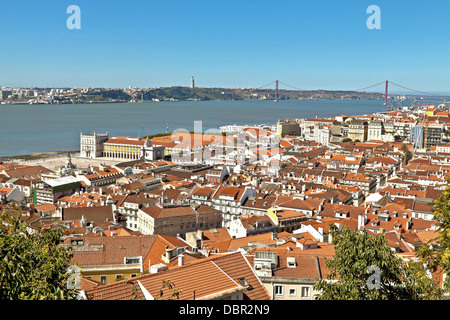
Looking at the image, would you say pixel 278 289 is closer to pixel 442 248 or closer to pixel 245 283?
pixel 245 283

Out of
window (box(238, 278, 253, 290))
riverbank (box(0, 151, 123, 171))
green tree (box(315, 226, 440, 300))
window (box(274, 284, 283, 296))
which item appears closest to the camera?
green tree (box(315, 226, 440, 300))

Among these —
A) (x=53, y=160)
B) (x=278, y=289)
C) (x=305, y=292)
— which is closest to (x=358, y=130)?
(x=53, y=160)

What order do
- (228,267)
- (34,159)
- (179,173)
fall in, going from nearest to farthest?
1. (228,267)
2. (179,173)
3. (34,159)

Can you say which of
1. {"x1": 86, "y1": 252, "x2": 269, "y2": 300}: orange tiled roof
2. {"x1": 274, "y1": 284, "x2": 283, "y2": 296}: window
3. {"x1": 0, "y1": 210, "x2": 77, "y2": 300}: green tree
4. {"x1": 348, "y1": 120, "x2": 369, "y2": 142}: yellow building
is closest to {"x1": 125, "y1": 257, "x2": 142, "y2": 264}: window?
{"x1": 274, "y1": 284, "x2": 283, "y2": 296}: window

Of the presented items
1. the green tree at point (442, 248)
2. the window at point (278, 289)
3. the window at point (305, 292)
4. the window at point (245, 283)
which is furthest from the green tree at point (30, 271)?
the window at point (305, 292)

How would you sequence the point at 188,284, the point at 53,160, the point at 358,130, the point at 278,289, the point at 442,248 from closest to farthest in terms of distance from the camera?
the point at 188,284 < the point at 442,248 < the point at 278,289 < the point at 53,160 < the point at 358,130

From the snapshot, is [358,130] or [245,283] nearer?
[245,283]

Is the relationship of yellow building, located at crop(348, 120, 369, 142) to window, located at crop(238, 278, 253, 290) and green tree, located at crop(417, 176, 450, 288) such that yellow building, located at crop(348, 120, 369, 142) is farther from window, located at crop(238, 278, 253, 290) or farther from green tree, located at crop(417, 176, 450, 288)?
window, located at crop(238, 278, 253, 290)
